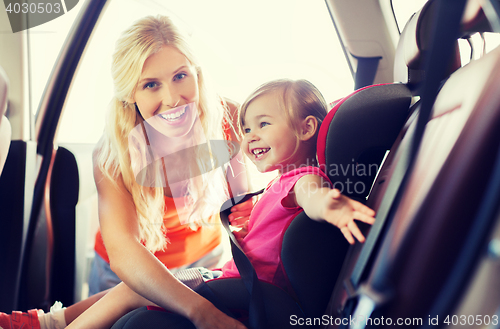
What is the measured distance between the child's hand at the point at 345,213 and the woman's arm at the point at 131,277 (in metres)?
0.32

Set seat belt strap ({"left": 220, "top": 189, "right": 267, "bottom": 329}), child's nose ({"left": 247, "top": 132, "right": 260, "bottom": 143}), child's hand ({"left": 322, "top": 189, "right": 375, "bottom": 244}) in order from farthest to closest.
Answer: child's nose ({"left": 247, "top": 132, "right": 260, "bottom": 143}) < seat belt strap ({"left": 220, "top": 189, "right": 267, "bottom": 329}) < child's hand ({"left": 322, "top": 189, "right": 375, "bottom": 244})

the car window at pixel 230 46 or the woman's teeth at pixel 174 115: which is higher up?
the car window at pixel 230 46

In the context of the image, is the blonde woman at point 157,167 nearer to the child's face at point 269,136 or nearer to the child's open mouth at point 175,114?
the child's open mouth at point 175,114

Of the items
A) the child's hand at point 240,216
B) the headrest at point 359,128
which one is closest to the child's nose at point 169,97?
the child's hand at point 240,216

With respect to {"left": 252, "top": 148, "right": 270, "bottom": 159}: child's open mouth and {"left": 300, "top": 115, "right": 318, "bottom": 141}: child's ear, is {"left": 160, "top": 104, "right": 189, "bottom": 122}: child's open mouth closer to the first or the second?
{"left": 252, "top": 148, "right": 270, "bottom": 159}: child's open mouth

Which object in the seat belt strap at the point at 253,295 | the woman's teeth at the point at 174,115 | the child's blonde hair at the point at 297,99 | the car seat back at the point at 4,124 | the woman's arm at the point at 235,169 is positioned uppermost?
the car seat back at the point at 4,124

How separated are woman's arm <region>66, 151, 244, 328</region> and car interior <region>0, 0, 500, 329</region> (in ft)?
0.16

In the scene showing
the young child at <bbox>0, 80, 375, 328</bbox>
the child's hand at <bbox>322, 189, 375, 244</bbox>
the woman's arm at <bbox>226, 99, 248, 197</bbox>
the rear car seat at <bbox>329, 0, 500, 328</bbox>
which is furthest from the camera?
the woman's arm at <bbox>226, 99, 248, 197</bbox>

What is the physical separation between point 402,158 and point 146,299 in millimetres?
712

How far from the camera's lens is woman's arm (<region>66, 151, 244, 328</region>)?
0.67 meters

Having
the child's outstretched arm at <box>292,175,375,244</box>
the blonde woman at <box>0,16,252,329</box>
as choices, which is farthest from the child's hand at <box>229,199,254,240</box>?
the child's outstretched arm at <box>292,175,375,244</box>

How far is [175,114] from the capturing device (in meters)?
1.01

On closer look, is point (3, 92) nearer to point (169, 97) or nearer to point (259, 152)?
point (169, 97)

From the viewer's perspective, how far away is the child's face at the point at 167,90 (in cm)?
96
